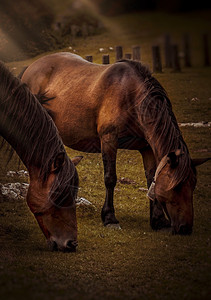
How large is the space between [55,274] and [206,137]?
493 centimetres

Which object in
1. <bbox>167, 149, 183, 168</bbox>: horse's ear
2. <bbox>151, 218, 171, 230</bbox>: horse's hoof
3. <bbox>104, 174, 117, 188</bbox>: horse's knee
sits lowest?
<bbox>151, 218, 171, 230</bbox>: horse's hoof

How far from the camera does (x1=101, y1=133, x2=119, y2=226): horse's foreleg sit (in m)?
5.96

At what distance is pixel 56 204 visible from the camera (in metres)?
4.47

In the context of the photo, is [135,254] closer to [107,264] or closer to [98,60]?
[107,264]

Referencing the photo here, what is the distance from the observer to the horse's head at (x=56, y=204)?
14.6 feet

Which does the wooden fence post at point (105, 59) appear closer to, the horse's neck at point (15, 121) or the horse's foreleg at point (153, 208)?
the horse's foreleg at point (153, 208)

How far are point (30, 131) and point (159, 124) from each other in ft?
6.14

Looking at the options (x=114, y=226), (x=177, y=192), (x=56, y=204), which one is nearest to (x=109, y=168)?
(x=114, y=226)

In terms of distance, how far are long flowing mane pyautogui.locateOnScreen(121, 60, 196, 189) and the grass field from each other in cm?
35

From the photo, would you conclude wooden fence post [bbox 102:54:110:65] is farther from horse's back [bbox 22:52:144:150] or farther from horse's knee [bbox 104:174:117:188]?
horse's knee [bbox 104:174:117:188]

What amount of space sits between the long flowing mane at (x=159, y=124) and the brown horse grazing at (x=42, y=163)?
1401mm

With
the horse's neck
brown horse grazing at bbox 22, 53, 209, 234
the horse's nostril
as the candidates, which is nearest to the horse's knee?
brown horse grazing at bbox 22, 53, 209, 234

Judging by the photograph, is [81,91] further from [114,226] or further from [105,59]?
[114,226]

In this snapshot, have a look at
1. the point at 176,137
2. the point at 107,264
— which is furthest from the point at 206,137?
the point at 107,264
